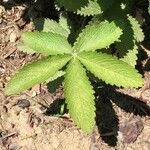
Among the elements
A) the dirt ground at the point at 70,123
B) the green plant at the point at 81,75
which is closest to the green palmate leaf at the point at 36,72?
the green plant at the point at 81,75

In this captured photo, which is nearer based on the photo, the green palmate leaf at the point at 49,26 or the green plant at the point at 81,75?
the green plant at the point at 81,75

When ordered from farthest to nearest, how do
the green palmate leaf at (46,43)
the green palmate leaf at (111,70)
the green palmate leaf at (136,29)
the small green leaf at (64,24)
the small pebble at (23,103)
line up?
the small pebble at (23,103), the small green leaf at (64,24), the green palmate leaf at (136,29), the green palmate leaf at (46,43), the green palmate leaf at (111,70)

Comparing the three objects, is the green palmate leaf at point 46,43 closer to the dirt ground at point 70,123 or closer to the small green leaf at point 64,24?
the small green leaf at point 64,24

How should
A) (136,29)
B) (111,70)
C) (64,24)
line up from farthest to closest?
(64,24)
(136,29)
(111,70)

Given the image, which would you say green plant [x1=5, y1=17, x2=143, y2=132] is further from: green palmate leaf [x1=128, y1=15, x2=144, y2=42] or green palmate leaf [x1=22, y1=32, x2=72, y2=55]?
green palmate leaf [x1=128, y1=15, x2=144, y2=42]

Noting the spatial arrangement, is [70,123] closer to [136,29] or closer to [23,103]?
[23,103]

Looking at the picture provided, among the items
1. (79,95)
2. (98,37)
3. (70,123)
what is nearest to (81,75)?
(79,95)

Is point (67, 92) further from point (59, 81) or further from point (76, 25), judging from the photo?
point (76, 25)

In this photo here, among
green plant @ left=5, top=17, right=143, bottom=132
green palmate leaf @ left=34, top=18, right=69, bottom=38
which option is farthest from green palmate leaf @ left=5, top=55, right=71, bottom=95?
green palmate leaf @ left=34, top=18, right=69, bottom=38
